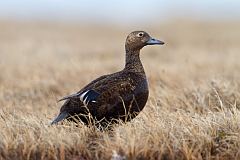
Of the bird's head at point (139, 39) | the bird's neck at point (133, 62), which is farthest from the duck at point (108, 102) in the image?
the bird's head at point (139, 39)

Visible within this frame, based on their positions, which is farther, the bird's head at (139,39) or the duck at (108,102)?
the bird's head at (139,39)

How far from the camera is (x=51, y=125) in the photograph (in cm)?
605

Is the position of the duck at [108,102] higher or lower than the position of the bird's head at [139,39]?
lower

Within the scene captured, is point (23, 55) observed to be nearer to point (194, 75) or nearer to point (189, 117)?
point (194, 75)

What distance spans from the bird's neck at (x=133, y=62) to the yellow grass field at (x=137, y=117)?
0.42 metres

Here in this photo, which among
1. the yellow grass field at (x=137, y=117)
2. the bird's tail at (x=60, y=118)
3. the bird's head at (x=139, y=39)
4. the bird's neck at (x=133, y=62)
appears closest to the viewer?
the yellow grass field at (x=137, y=117)

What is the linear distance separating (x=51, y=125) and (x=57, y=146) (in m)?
0.43

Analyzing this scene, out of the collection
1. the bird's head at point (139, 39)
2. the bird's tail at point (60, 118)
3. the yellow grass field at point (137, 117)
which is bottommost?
the yellow grass field at point (137, 117)

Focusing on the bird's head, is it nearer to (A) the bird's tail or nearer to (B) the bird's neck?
Answer: (B) the bird's neck

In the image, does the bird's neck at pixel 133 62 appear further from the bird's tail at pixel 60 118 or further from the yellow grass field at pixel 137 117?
the bird's tail at pixel 60 118

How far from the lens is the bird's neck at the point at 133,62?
6.64 metres

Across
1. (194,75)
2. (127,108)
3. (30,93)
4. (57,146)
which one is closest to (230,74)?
(194,75)

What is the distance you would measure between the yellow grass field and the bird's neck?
423 mm

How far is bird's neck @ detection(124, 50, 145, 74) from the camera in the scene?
6.64 metres
